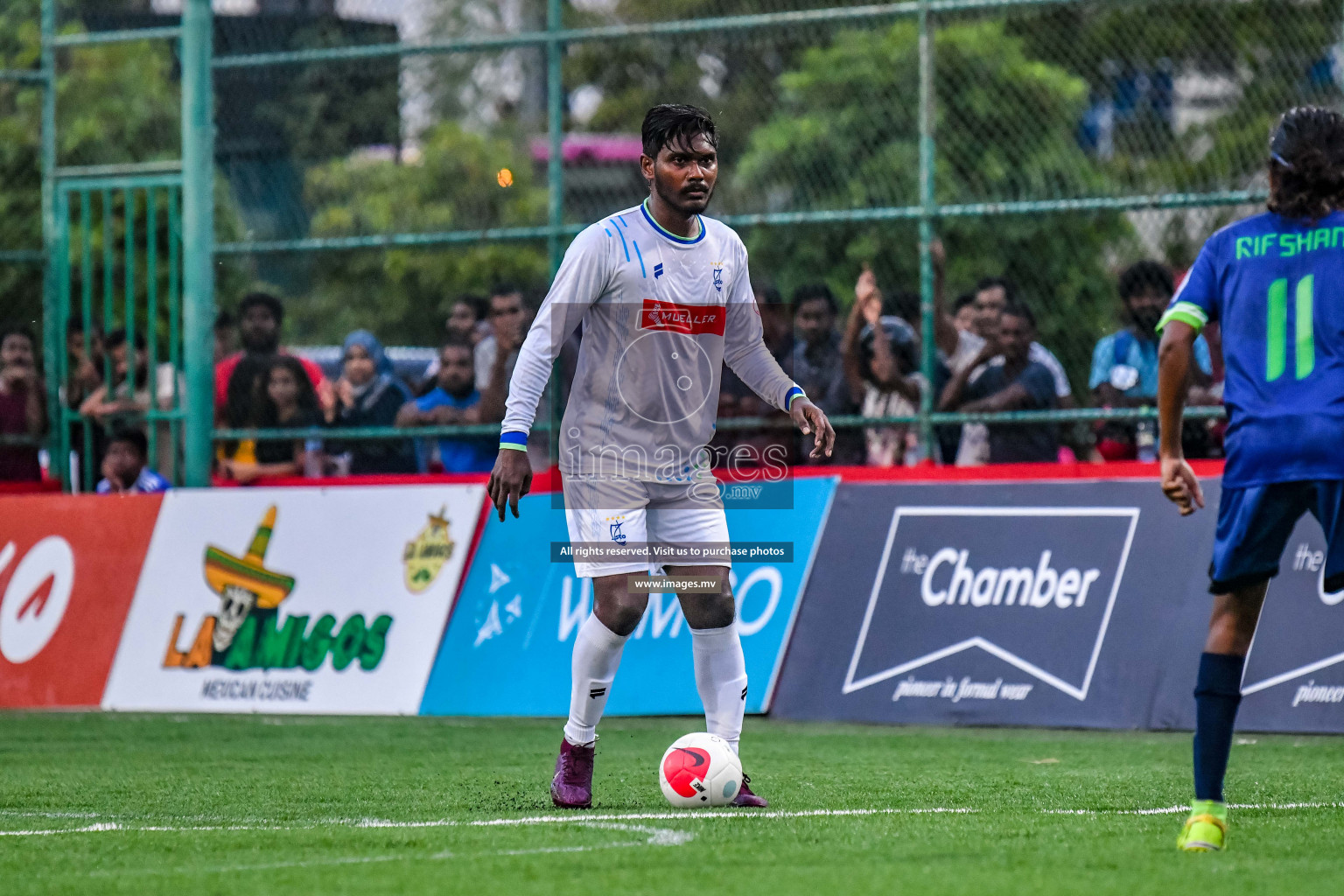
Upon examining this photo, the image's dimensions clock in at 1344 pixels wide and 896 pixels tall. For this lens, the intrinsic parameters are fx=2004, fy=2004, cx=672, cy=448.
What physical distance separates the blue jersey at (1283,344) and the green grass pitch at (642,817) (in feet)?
3.53

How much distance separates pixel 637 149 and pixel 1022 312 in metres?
2.47

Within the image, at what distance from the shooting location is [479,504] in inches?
449

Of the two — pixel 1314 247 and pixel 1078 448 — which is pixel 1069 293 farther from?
pixel 1314 247

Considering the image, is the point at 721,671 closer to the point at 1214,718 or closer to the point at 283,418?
the point at 1214,718

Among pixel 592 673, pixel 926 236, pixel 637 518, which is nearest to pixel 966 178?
pixel 926 236

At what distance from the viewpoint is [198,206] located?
12930mm

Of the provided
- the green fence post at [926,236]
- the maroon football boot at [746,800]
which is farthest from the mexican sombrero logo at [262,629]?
the maroon football boot at [746,800]

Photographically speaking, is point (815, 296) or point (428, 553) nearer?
point (815, 296)

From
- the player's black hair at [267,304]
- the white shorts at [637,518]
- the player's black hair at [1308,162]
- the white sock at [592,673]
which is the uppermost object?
the player's black hair at [1308,162]

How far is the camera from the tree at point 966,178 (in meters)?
11.0

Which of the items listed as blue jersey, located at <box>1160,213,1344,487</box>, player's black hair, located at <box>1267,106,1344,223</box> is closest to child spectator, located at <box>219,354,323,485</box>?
blue jersey, located at <box>1160,213,1344,487</box>

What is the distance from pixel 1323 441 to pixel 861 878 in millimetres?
1737

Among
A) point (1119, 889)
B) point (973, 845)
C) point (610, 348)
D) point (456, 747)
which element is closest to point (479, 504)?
point (456, 747)

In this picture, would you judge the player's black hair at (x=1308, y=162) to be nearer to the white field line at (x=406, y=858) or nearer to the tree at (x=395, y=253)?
the white field line at (x=406, y=858)
